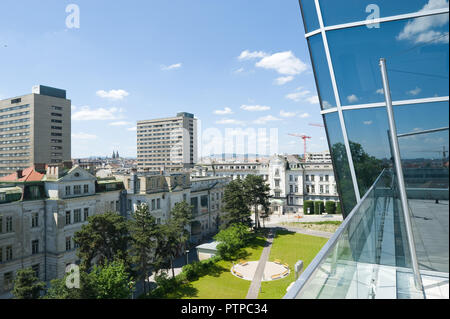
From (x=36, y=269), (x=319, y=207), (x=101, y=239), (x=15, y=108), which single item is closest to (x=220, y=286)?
(x=101, y=239)

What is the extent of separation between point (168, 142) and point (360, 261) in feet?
416

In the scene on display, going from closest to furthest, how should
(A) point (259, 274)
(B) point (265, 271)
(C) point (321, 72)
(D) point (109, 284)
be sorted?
(C) point (321, 72) → (D) point (109, 284) → (A) point (259, 274) → (B) point (265, 271)

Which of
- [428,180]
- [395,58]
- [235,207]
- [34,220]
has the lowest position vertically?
[235,207]

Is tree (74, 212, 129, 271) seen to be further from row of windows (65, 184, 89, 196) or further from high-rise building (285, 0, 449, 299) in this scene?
high-rise building (285, 0, 449, 299)

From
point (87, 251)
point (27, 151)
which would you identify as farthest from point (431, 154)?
point (27, 151)

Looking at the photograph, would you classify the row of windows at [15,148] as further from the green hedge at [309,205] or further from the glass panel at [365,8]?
the glass panel at [365,8]

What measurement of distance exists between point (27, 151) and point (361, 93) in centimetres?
10437

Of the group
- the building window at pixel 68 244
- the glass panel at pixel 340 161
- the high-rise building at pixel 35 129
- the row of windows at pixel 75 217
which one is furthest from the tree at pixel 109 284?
the high-rise building at pixel 35 129

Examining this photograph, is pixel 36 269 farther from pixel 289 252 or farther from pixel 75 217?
pixel 289 252

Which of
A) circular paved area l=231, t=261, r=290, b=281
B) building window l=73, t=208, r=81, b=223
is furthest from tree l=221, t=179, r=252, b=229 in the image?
building window l=73, t=208, r=81, b=223

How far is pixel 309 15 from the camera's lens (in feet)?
28.8

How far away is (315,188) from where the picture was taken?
215 feet

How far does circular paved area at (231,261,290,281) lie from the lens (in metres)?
29.0

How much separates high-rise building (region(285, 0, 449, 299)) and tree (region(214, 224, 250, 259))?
27931 millimetres
